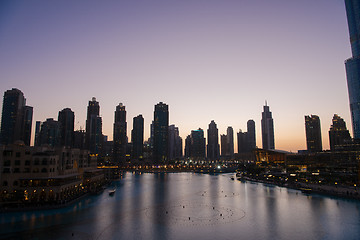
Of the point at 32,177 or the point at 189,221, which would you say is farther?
the point at 32,177

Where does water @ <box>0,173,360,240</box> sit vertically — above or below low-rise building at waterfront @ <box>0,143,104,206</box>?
below

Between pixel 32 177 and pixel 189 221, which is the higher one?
pixel 32 177

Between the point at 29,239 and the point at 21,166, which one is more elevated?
the point at 21,166

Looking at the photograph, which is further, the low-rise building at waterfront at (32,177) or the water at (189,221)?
the low-rise building at waterfront at (32,177)

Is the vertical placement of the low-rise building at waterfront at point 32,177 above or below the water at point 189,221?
above

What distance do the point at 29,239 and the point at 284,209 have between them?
5237 cm

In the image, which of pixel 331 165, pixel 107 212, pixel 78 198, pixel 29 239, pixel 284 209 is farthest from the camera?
pixel 331 165

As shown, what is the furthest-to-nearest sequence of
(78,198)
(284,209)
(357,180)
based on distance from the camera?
1. (357,180)
2. (78,198)
3. (284,209)

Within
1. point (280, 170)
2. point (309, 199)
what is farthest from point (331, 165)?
point (309, 199)

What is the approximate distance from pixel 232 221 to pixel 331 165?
347ft

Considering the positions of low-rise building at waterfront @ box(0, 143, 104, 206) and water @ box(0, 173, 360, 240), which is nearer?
water @ box(0, 173, 360, 240)

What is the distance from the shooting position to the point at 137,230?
138 feet

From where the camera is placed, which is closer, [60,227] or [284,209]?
[60,227]

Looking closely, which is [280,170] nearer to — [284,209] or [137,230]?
[284,209]
